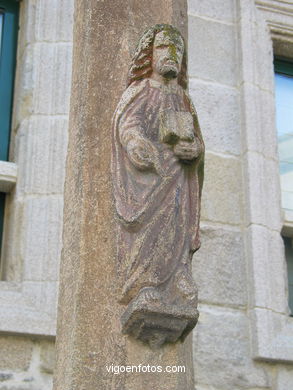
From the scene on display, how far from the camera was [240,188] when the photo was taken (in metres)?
A: 4.96

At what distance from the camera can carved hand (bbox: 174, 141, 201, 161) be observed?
303 cm

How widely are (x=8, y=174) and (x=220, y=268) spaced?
3.94ft

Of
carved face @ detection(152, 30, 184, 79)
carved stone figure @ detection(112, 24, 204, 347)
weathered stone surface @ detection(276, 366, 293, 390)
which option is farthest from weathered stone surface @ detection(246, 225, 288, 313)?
carved face @ detection(152, 30, 184, 79)

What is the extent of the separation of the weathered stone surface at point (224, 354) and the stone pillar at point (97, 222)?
144 cm

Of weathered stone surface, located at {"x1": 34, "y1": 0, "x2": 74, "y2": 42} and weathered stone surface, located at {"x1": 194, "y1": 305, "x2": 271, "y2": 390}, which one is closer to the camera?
weathered stone surface, located at {"x1": 194, "y1": 305, "x2": 271, "y2": 390}

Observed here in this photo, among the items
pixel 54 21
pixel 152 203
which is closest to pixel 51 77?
pixel 54 21

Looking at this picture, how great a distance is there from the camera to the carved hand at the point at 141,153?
2.97 metres

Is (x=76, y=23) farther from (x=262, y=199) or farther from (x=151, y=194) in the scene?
(x=262, y=199)

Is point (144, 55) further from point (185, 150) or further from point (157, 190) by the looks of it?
point (157, 190)

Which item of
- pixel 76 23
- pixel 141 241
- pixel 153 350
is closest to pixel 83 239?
pixel 141 241

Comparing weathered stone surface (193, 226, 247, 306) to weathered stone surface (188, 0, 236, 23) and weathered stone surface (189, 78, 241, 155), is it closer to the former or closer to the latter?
weathered stone surface (189, 78, 241, 155)

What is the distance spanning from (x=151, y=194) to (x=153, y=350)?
0.50 meters

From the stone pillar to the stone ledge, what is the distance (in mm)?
1231

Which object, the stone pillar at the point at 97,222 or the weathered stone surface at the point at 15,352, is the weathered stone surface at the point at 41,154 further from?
the stone pillar at the point at 97,222
